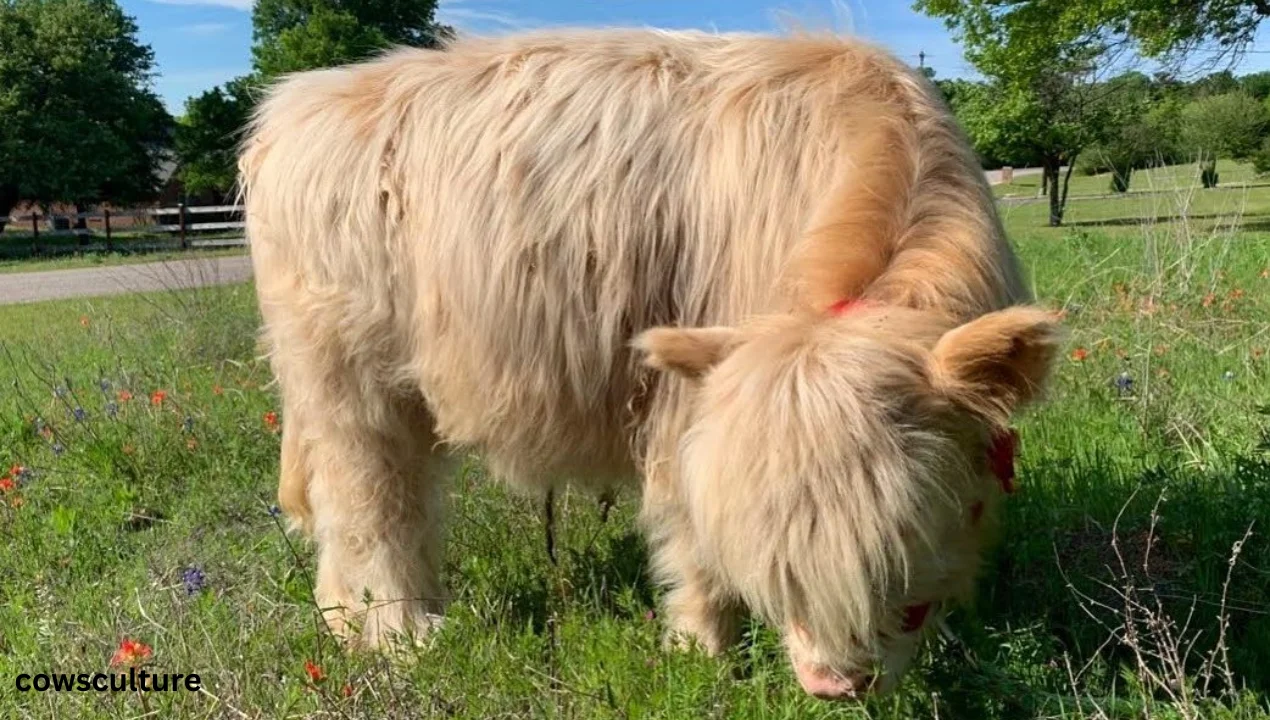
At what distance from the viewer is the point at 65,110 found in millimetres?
41688

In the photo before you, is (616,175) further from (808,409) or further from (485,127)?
(808,409)

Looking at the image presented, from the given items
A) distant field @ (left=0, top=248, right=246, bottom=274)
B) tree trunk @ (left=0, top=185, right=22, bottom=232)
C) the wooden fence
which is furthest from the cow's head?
tree trunk @ (left=0, top=185, right=22, bottom=232)

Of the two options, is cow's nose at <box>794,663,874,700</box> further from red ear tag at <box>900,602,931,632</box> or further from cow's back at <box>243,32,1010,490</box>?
cow's back at <box>243,32,1010,490</box>

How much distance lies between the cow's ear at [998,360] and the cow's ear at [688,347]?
47cm

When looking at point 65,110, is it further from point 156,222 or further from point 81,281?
point 81,281

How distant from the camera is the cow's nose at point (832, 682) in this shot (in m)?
2.33

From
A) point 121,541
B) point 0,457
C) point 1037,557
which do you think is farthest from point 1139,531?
point 0,457

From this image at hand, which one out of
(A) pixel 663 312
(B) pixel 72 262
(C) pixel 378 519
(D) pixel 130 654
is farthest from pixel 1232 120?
(D) pixel 130 654

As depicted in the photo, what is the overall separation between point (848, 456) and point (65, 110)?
154ft

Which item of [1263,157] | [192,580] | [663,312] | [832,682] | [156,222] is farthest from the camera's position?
[1263,157]

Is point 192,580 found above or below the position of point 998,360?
below

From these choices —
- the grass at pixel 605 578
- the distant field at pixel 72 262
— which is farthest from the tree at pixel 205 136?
the grass at pixel 605 578

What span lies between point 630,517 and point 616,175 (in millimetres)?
2017

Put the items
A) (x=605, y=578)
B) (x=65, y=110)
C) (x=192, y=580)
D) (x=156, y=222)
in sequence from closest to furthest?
(x=192, y=580)
(x=605, y=578)
(x=156, y=222)
(x=65, y=110)
